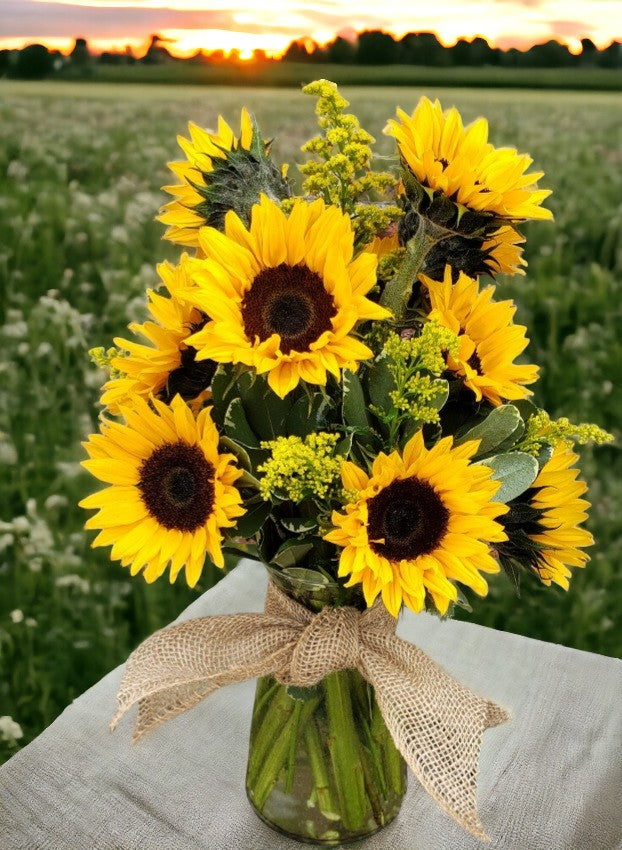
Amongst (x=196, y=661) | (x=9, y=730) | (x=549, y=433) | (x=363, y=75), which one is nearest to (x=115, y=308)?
(x=363, y=75)

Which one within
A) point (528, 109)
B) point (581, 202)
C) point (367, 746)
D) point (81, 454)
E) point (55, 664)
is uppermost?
point (528, 109)

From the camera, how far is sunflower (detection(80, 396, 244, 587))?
23.3 inches

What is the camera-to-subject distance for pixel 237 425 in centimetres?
62

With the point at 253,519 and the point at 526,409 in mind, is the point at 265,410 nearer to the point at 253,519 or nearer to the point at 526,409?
the point at 253,519

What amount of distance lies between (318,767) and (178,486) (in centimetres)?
25

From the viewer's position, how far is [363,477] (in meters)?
0.58

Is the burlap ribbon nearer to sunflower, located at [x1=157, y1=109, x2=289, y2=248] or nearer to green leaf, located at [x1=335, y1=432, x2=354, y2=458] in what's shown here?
green leaf, located at [x1=335, y1=432, x2=354, y2=458]

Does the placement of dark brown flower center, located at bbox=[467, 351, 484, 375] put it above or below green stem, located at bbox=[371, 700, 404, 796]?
above

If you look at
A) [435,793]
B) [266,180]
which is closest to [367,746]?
[435,793]

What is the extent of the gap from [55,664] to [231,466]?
3.38 feet

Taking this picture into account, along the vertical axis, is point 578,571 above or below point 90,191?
below

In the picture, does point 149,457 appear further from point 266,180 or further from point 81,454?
point 81,454

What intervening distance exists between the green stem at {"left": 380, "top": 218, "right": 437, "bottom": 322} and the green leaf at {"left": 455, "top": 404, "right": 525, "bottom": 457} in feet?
0.29

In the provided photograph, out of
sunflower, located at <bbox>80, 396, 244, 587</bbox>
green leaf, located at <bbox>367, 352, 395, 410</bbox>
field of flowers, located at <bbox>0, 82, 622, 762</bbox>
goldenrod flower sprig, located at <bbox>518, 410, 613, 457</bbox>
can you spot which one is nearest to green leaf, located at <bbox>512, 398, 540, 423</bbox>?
goldenrod flower sprig, located at <bbox>518, 410, 613, 457</bbox>
